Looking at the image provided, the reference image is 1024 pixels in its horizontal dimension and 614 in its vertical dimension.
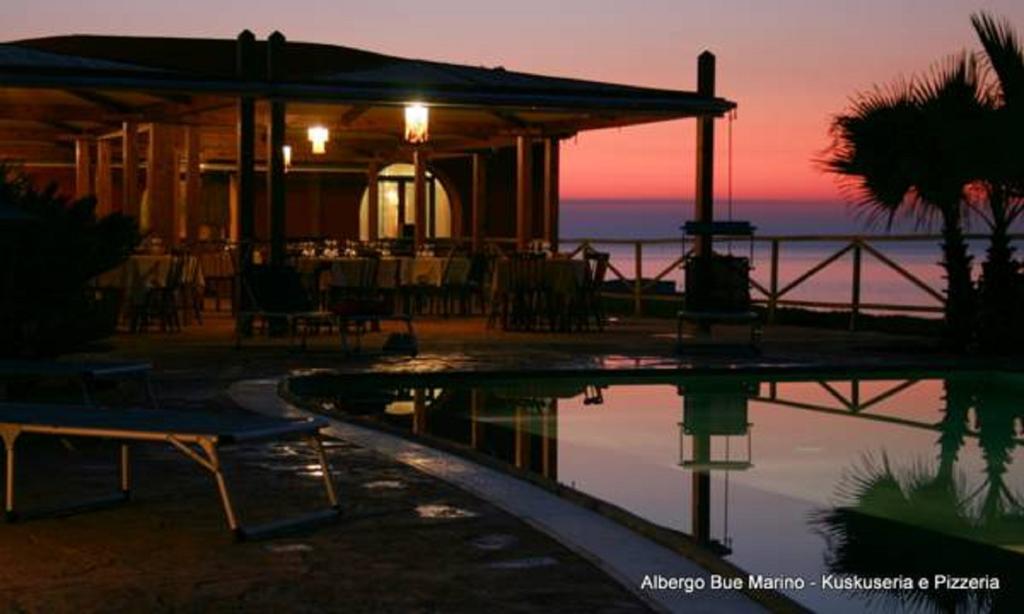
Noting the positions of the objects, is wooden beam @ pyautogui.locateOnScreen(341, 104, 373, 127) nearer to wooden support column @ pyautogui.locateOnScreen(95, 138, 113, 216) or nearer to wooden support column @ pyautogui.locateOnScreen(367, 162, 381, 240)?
wooden support column @ pyautogui.locateOnScreen(95, 138, 113, 216)

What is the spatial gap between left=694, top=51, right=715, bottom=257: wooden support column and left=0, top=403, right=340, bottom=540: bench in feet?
32.1

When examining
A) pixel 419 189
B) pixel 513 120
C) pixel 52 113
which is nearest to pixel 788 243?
pixel 513 120

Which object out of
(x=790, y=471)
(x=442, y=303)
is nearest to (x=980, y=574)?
(x=790, y=471)

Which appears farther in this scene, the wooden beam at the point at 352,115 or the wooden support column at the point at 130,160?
the wooden support column at the point at 130,160

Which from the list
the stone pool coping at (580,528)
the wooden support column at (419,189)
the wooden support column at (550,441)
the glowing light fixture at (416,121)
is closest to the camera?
the stone pool coping at (580,528)

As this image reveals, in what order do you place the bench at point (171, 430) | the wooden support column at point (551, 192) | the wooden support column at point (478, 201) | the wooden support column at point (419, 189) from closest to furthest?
the bench at point (171, 430), the wooden support column at point (551, 192), the wooden support column at point (419, 189), the wooden support column at point (478, 201)

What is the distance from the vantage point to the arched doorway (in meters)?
25.4

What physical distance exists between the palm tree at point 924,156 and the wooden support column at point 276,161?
188 inches

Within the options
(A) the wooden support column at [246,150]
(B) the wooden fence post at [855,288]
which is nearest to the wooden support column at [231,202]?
(A) the wooden support column at [246,150]

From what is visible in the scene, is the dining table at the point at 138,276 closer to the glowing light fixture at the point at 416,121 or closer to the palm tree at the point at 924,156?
the glowing light fixture at the point at 416,121

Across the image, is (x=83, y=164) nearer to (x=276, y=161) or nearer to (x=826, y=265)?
(x=276, y=161)

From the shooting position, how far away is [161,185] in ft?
55.2

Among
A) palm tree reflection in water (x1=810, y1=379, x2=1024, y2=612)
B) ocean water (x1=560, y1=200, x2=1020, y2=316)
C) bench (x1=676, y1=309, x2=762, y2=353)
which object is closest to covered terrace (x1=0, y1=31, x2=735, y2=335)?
ocean water (x1=560, y1=200, x2=1020, y2=316)

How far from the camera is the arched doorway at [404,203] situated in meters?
25.4
